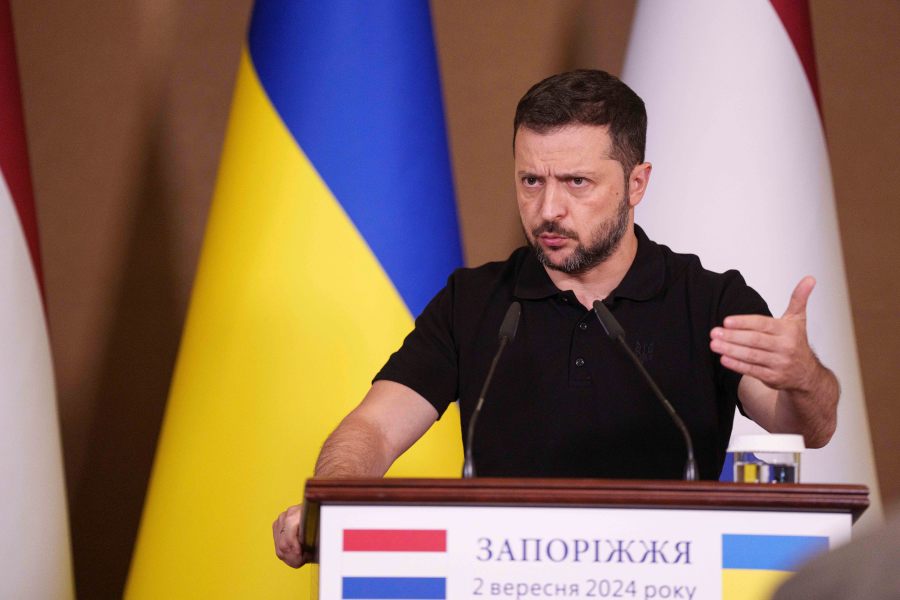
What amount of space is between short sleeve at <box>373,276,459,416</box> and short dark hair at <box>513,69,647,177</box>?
1.33 feet

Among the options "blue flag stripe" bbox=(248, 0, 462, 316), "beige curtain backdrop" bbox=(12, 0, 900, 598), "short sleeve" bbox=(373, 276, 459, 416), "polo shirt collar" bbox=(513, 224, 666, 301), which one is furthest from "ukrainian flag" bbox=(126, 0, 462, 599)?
"beige curtain backdrop" bbox=(12, 0, 900, 598)

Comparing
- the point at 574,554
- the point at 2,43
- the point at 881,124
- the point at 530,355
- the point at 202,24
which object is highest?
the point at 202,24

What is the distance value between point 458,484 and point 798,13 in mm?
2059

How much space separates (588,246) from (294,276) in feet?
2.48

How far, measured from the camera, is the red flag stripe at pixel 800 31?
2777 millimetres

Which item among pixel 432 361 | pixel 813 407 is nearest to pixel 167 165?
pixel 432 361

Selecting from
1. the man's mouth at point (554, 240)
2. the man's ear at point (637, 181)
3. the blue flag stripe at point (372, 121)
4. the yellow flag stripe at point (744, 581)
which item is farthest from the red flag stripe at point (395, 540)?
the blue flag stripe at point (372, 121)

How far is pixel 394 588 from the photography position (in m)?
1.24

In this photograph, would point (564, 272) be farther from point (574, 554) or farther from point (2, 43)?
point (2, 43)

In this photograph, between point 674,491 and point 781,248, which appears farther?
point 781,248

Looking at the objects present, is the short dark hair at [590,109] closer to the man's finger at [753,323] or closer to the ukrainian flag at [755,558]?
the man's finger at [753,323]

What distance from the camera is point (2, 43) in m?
2.63

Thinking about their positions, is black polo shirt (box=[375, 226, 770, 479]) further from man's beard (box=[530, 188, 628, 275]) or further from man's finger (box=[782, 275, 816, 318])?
man's finger (box=[782, 275, 816, 318])

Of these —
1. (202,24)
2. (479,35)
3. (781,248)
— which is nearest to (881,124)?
(781,248)
